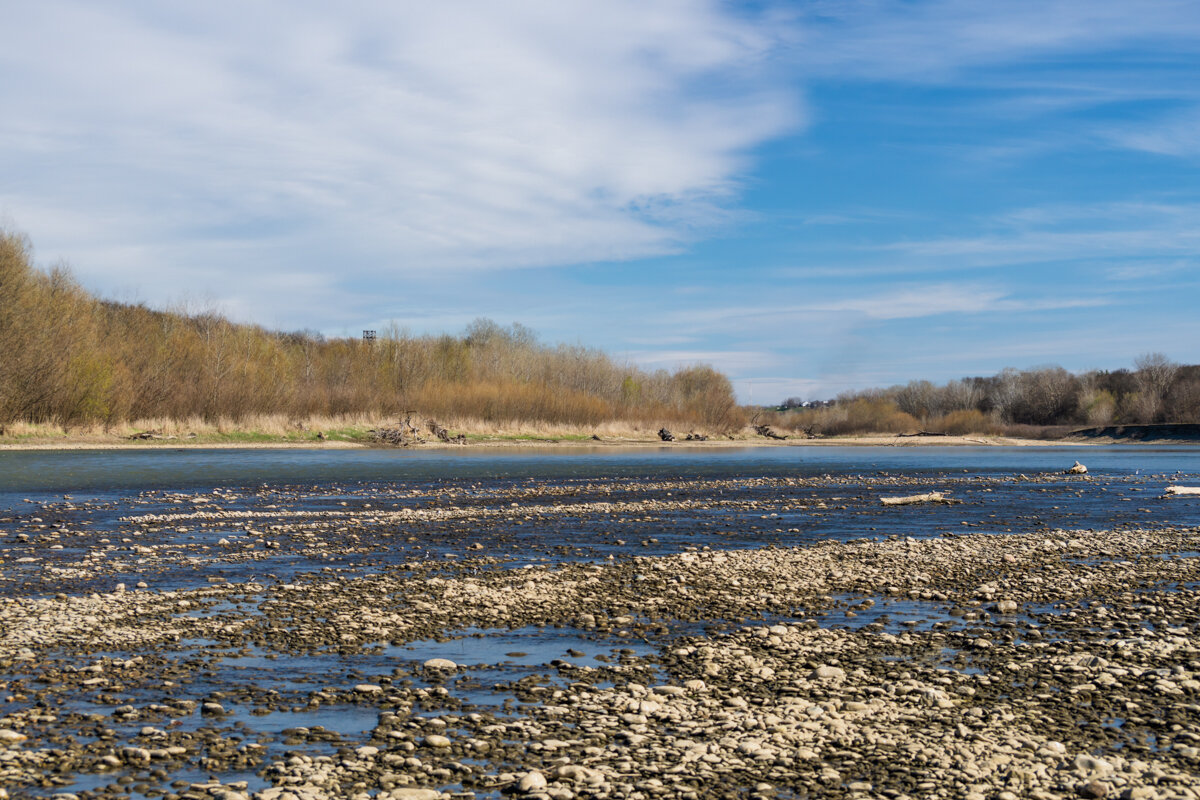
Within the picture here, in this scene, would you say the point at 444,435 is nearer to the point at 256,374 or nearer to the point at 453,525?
the point at 256,374

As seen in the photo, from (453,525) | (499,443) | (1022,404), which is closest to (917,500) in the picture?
(453,525)

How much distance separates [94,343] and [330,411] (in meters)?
19.7

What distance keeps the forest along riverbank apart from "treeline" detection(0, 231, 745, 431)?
43.2 meters

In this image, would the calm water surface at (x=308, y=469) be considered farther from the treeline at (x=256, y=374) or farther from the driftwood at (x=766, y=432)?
the driftwood at (x=766, y=432)

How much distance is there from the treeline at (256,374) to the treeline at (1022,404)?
87.3 ft

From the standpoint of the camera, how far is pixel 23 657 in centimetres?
876

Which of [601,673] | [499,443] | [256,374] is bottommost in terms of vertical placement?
[601,673]

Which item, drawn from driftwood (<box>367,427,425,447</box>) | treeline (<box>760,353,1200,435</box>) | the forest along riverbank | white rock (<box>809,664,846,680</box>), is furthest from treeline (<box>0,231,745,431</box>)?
white rock (<box>809,664,846,680</box>)

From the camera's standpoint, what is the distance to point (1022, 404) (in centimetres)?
15312

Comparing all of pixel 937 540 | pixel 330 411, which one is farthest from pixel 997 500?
pixel 330 411

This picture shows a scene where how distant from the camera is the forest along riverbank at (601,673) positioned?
20.1ft

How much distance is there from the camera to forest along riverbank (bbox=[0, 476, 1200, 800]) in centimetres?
614

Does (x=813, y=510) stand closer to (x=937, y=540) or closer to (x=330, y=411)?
(x=937, y=540)

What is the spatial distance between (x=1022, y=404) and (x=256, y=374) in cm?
12789
